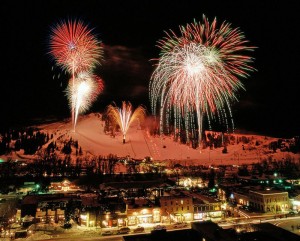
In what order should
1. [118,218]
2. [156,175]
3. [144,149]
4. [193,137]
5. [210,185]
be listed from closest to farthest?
1. [118,218]
2. [210,185]
3. [156,175]
4. [144,149]
5. [193,137]

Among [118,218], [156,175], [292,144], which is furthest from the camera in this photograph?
[292,144]

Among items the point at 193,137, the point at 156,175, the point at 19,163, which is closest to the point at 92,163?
the point at 19,163

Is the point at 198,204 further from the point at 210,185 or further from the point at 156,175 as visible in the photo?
the point at 156,175

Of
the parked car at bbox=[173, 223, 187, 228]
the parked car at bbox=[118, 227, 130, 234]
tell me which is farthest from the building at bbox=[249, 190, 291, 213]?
the parked car at bbox=[118, 227, 130, 234]

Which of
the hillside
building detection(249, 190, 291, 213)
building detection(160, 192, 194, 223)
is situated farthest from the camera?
the hillside

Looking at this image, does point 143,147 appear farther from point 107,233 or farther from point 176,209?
point 107,233

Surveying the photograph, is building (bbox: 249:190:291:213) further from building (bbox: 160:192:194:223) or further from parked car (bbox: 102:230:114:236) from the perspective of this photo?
parked car (bbox: 102:230:114:236)

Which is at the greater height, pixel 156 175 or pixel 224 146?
pixel 224 146

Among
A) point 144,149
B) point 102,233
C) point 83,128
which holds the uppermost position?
point 83,128
